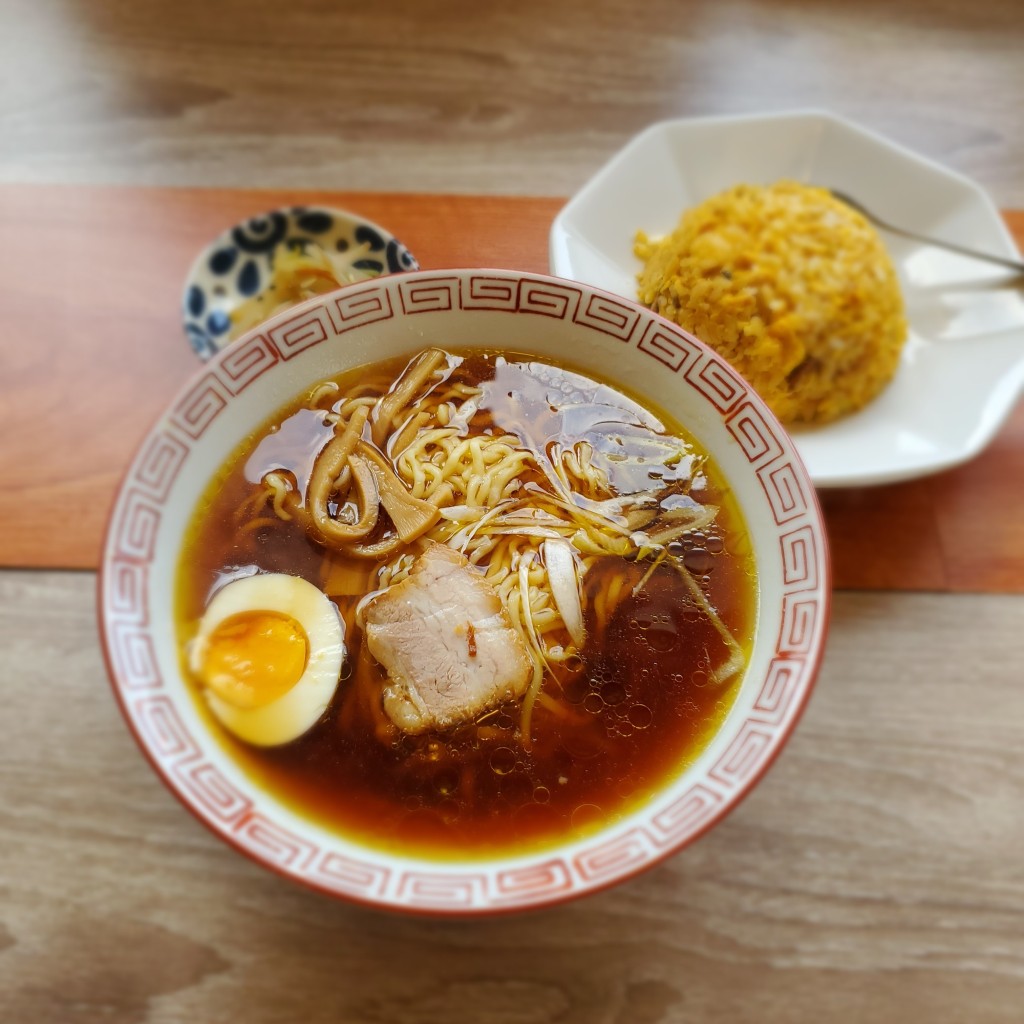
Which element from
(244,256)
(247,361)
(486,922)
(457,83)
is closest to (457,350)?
(247,361)

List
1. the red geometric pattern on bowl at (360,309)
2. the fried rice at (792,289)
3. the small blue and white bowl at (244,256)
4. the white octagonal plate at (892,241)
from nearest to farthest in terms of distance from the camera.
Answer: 1. the red geometric pattern on bowl at (360,309)
2. the fried rice at (792,289)
3. the white octagonal plate at (892,241)
4. the small blue and white bowl at (244,256)

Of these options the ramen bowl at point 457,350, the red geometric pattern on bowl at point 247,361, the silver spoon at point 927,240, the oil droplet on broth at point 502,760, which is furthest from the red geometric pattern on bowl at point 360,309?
the silver spoon at point 927,240

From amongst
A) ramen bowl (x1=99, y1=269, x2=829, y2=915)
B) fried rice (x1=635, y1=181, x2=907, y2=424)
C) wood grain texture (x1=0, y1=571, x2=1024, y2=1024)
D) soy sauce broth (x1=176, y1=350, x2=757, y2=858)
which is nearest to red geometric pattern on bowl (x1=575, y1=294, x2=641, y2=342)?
ramen bowl (x1=99, y1=269, x2=829, y2=915)

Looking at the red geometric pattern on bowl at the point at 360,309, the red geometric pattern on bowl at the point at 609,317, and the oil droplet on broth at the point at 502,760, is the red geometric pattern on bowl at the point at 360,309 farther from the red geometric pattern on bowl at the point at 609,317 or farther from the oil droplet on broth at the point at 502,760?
the oil droplet on broth at the point at 502,760

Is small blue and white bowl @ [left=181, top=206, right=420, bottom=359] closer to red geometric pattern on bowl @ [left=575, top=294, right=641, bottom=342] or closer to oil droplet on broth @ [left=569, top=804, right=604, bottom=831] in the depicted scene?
red geometric pattern on bowl @ [left=575, top=294, right=641, bottom=342]

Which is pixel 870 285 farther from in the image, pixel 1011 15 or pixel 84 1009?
pixel 84 1009

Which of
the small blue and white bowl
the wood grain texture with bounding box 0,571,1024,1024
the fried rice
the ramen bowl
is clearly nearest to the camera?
the ramen bowl
